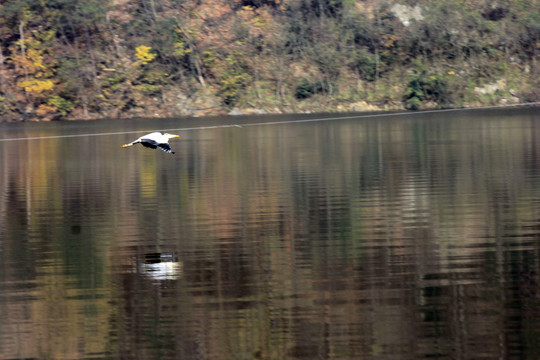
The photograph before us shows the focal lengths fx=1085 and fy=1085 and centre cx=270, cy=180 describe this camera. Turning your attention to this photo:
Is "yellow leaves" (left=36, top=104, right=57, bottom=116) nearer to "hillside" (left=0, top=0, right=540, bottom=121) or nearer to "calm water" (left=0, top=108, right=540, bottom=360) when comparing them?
"hillside" (left=0, top=0, right=540, bottom=121)

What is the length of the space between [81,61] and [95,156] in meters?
35.7

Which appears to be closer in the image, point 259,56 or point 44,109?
point 44,109

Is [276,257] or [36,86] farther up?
[36,86]

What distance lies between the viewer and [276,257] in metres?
22.2

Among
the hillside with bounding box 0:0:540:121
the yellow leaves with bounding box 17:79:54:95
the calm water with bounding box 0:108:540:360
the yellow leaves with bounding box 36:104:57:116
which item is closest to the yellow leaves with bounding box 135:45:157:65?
the hillside with bounding box 0:0:540:121

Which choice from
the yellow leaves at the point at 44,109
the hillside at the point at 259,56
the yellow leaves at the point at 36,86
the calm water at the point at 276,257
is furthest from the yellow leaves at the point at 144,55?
the calm water at the point at 276,257

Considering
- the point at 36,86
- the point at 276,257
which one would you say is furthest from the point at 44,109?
the point at 276,257

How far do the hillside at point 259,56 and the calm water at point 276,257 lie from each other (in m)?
37.0

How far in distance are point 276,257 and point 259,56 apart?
218 ft

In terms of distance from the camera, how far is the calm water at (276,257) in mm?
15797

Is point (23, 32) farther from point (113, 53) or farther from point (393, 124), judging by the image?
point (393, 124)

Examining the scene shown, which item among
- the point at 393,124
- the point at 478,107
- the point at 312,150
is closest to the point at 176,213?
the point at 312,150

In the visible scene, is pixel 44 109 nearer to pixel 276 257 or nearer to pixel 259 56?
pixel 259 56

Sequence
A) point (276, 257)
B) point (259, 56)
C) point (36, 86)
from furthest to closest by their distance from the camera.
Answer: point (259, 56)
point (36, 86)
point (276, 257)
